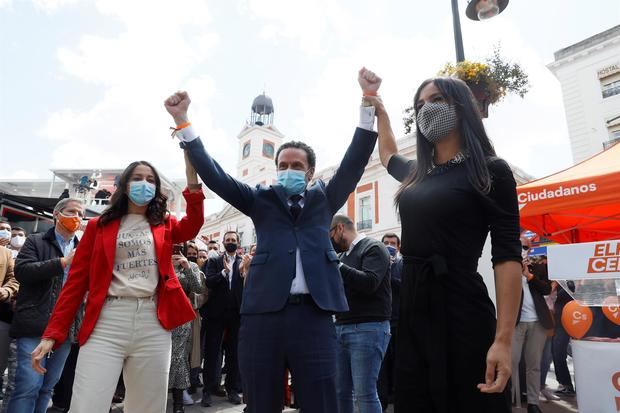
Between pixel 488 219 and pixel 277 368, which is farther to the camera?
pixel 277 368

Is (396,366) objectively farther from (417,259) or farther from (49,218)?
(49,218)

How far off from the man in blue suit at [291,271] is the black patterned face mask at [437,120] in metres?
0.56

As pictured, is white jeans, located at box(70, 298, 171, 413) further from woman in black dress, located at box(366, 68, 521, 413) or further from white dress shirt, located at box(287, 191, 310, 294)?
woman in black dress, located at box(366, 68, 521, 413)

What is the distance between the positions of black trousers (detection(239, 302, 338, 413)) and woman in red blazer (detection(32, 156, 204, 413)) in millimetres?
851

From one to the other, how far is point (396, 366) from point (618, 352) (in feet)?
11.1

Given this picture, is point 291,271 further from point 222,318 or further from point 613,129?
point 613,129

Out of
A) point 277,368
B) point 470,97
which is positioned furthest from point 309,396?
point 470,97

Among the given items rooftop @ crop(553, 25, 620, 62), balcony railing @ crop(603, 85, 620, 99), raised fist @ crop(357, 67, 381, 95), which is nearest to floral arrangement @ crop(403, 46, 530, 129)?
raised fist @ crop(357, 67, 381, 95)

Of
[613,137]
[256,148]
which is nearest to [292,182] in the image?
[613,137]

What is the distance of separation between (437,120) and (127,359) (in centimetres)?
230

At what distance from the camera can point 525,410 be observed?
A: 5516 millimetres

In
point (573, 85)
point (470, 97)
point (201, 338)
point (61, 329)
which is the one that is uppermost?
point (573, 85)

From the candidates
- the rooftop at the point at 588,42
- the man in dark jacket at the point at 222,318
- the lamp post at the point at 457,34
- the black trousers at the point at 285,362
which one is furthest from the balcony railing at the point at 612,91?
the black trousers at the point at 285,362

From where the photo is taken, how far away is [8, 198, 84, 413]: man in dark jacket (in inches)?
137
